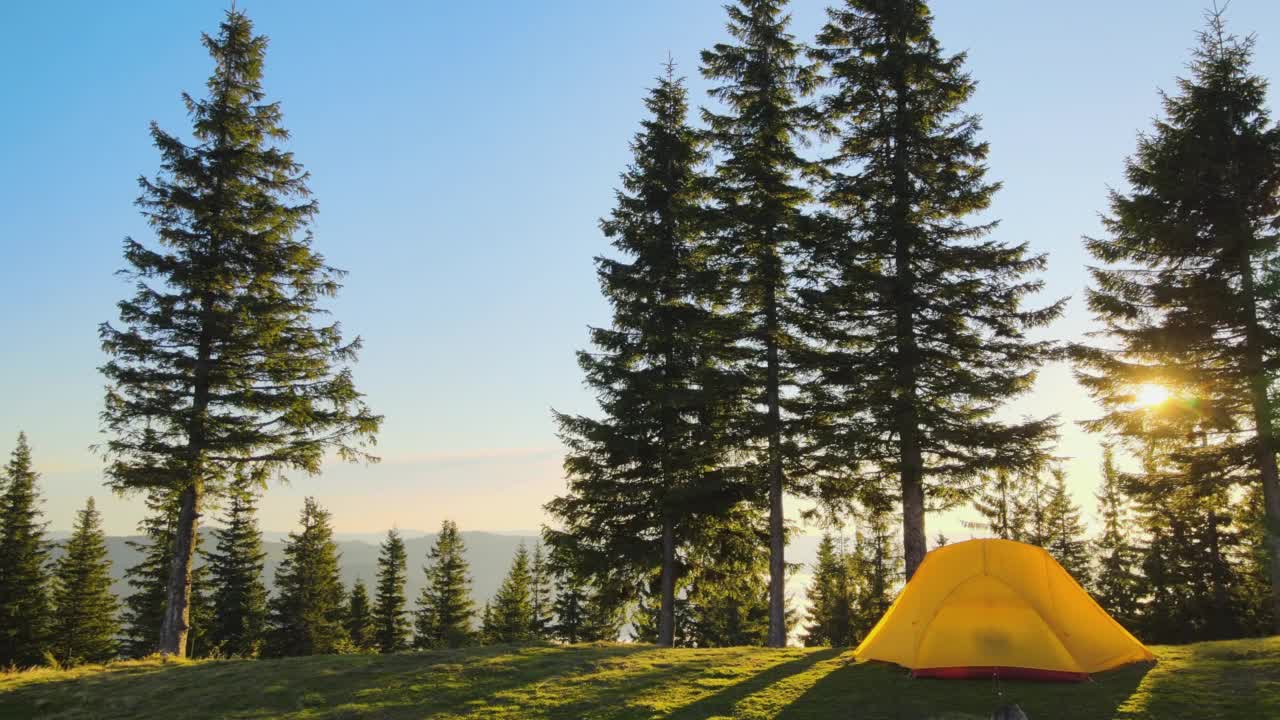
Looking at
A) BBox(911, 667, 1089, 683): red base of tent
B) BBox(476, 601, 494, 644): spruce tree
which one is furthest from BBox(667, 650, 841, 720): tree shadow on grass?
BBox(476, 601, 494, 644): spruce tree

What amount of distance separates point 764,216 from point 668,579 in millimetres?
10586

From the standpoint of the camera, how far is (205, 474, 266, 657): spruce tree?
4419 cm

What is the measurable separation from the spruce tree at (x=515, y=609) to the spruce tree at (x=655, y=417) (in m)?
34.2

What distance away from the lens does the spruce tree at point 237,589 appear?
44.2 m

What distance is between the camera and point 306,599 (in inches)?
1780

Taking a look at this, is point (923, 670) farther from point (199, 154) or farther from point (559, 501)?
point (199, 154)

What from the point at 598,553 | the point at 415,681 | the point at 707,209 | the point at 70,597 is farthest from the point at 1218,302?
the point at 70,597

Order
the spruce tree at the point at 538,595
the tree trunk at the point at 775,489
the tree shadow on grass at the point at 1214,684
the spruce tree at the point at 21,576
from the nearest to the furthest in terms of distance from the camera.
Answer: the tree shadow on grass at the point at 1214,684 → the tree trunk at the point at 775,489 → the spruce tree at the point at 21,576 → the spruce tree at the point at 538,595

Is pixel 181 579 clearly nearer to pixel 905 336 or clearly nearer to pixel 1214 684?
pixel 905 336

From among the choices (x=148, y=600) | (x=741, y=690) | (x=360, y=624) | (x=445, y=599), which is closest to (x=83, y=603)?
(x=148, y=600)

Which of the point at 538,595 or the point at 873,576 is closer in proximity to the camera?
the point at 873,576

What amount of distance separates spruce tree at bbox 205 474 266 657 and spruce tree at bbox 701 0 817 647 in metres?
37.4

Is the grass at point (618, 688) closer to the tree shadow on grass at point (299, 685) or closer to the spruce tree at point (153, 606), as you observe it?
the tree shadow on grass at point (299, 685)

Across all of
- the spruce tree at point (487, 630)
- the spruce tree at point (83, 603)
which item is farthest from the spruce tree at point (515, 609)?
the spruce tree at point (83, 603)
